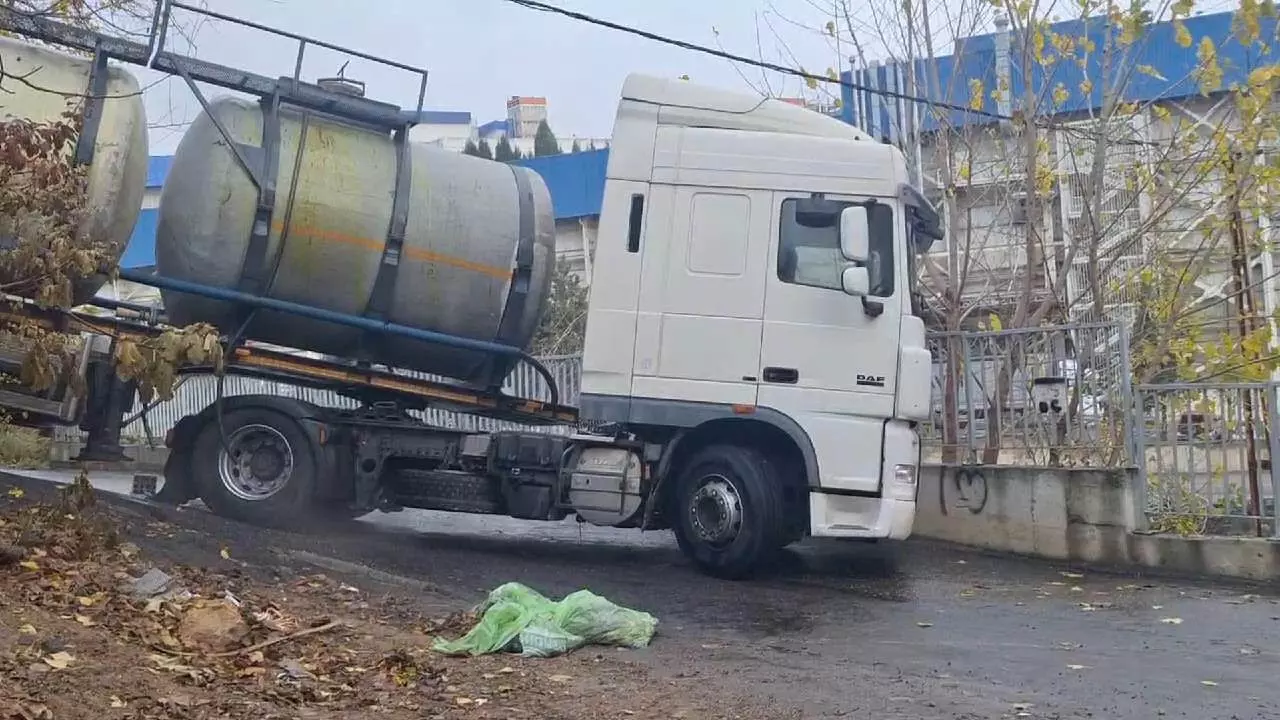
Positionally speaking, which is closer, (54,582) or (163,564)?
(54,582)

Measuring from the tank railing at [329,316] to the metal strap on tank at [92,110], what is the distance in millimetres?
874

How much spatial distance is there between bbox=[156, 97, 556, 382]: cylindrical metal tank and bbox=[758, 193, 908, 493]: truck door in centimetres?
221

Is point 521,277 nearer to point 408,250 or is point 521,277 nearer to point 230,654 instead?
point 408,250

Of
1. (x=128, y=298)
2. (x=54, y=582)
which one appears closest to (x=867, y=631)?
(x=54, y=582)

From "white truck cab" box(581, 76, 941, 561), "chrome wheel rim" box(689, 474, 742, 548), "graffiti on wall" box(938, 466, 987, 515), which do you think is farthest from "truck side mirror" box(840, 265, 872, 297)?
"graffiti on wall" box(938, 466, 987, 515)

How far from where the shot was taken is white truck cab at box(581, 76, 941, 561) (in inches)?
354

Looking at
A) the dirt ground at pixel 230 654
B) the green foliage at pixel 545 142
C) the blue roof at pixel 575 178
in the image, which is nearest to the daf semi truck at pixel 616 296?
the dirt ground at pixel 230 654

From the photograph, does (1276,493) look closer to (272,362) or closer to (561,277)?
(272,362)

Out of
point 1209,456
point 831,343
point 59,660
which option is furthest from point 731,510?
point 59,660

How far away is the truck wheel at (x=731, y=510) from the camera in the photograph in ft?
29.7

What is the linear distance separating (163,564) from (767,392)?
4198mm

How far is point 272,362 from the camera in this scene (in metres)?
9.74

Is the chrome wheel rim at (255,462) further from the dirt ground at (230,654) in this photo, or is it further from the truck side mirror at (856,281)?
the truck side mirror at (856,281)

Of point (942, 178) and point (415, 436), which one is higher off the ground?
point (942, 178)
